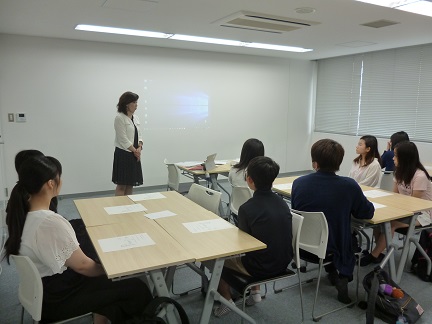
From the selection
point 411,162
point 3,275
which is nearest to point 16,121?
point 3,275

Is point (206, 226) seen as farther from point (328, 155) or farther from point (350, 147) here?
point (350, 147)

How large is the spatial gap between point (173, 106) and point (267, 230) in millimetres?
4607

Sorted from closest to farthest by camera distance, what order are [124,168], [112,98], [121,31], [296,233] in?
[296,233] < [124,168] < [121,31] < [112,98]

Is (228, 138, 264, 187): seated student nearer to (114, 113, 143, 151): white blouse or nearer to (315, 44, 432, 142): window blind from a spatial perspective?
(114, 113, 143, 151): white blouse

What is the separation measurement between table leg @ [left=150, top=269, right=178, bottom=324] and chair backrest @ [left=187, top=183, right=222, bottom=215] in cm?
95

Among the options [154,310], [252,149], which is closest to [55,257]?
[154,310]

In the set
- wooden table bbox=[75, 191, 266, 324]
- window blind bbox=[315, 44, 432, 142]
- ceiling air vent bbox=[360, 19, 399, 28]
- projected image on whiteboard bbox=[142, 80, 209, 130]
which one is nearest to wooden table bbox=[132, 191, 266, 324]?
wooden table bbox=[75, 191, 266, 324]

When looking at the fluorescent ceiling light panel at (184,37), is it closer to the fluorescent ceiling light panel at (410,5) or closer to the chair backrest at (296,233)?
the fluorescent ceiling light panel at (410,5)

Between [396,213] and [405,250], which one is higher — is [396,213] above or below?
above

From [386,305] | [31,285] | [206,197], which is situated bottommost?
[386,305]

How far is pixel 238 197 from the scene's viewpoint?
10.4 feet

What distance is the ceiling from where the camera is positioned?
3.43m

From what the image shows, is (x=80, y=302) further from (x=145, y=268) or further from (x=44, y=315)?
(x=145, y=268)

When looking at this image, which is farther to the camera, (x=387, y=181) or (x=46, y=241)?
(x=387, y=181)
